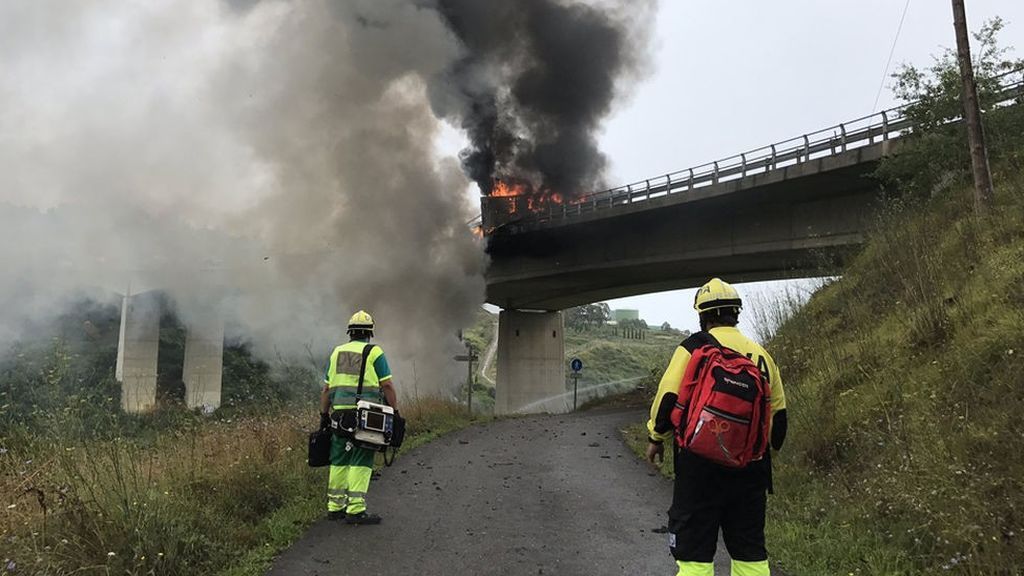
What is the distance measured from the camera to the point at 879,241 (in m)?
9.73

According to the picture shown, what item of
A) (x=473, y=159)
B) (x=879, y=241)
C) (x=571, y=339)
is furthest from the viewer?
(x=571, y=339)

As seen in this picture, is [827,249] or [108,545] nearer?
[108,545]

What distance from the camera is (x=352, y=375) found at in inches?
219

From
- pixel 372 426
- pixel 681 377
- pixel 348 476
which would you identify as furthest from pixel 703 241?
pixel 681 377

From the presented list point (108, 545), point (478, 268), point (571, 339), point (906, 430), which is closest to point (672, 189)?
point (478, 268)

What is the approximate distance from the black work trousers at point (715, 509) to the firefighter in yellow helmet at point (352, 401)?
3097mm

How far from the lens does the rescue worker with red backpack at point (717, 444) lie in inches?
114

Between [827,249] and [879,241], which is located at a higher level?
[827,249]

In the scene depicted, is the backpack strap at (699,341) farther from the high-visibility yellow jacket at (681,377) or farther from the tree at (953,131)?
the tree at (953,131)

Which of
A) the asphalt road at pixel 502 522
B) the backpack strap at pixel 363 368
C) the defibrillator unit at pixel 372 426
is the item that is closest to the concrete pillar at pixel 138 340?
the asphalt road at pixel 502 522

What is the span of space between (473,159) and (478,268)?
17.0 feet

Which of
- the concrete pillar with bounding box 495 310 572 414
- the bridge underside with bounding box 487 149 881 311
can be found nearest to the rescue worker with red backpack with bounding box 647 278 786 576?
the bridge underside with bounding box 487 149 881 311

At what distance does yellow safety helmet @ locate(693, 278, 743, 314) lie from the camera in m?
3.34

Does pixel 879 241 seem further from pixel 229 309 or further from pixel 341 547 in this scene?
pixel 229 309
